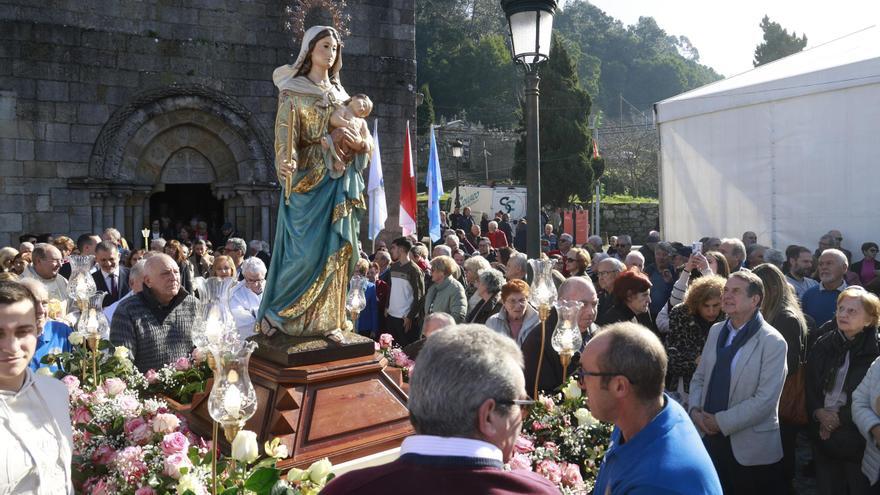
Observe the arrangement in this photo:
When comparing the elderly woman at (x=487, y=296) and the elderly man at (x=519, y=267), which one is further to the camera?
the elderly man at (x=519, y=267)

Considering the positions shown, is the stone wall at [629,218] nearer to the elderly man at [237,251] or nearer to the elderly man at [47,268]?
the elderly man at [237,251]

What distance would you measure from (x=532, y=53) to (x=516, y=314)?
7.08 feet

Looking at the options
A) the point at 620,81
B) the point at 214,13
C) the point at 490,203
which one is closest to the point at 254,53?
the point at 214,13

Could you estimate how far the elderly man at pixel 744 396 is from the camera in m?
4.08

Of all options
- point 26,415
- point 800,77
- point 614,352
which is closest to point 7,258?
point 26,415

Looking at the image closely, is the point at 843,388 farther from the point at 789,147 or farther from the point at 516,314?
the point at 789,147

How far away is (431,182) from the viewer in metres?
11.2

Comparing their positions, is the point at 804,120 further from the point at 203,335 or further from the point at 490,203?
the point at 490,203

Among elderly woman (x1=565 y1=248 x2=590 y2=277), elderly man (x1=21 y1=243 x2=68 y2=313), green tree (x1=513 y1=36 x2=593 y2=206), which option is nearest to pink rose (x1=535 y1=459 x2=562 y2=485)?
elderly woman (x1=565 y1=248 x2=590 y2=277)

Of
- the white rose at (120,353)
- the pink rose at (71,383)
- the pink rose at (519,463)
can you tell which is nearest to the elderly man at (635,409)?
the pink rose at (519,463)

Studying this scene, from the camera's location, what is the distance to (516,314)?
191 inches

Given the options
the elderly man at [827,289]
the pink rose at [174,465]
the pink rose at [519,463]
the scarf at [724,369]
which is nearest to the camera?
the pink rose at [174,465]

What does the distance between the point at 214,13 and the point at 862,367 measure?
11849 mm

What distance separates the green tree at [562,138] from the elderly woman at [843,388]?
2483 cm
